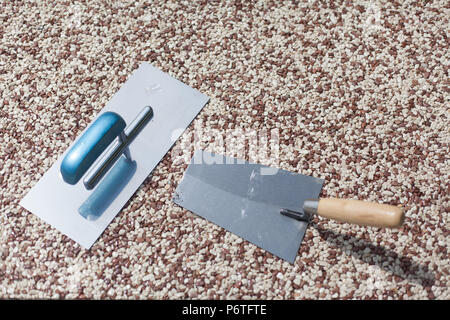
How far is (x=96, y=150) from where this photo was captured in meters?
1.40

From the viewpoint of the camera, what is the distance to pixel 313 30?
6.09ft

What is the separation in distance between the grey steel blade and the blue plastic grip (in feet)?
1.05

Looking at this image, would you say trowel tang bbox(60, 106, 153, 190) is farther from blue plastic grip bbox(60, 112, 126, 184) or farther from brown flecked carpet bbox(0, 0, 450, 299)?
brown flecked carpet bbox(0, 0, 450, 299)

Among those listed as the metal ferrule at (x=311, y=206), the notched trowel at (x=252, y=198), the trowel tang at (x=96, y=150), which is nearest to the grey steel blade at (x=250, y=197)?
the notched trowel at (x=252, y=198)

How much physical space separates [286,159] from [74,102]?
0.79m

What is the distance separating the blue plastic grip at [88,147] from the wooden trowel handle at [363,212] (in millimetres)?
648

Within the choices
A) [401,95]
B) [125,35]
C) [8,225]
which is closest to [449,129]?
Answer: [401,95]

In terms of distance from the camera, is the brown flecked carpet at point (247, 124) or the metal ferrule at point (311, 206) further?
the brown flecked carpet at point (247, 124)

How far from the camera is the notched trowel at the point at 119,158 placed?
1556mm

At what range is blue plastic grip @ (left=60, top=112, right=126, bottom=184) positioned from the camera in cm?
138

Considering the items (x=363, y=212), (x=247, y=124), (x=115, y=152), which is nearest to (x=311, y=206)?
(x=363, y=212)

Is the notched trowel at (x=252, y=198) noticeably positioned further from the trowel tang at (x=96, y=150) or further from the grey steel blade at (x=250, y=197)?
the trowel tang at (x=96, y=150)

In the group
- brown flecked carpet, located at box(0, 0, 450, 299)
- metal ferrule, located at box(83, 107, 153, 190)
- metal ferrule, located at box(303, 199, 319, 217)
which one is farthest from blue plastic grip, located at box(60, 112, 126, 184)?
metal ferrule, located at box(303, 199, 319, 217)
